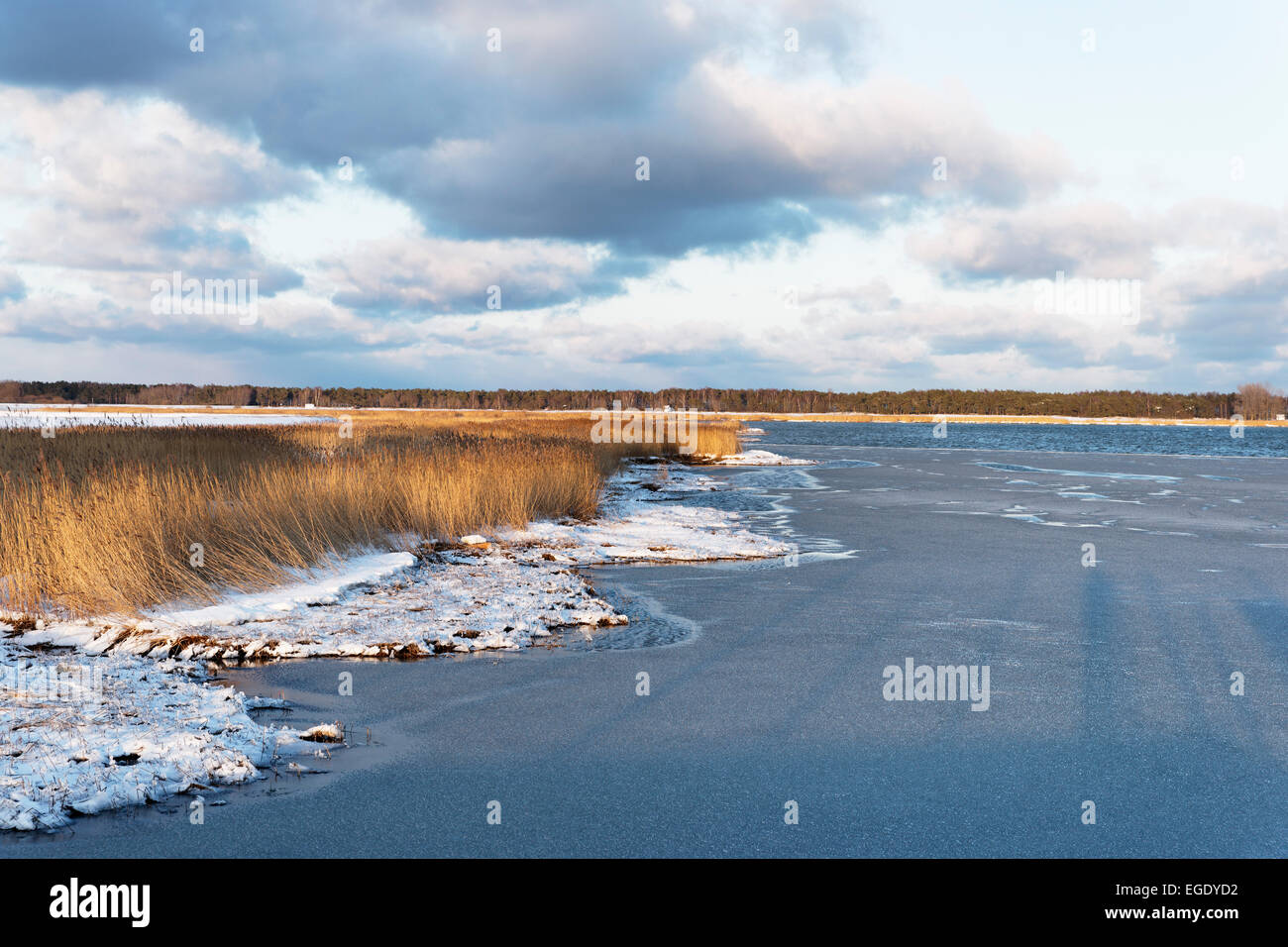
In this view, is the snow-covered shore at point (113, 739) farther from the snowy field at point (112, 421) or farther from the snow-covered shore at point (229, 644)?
the snowy field at point (112, 421)

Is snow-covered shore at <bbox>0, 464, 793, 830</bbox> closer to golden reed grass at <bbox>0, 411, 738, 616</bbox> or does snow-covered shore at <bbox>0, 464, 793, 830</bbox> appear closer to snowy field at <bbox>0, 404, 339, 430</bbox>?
golden reed grass at <bbox>0, 411, 738, 616</bbox>

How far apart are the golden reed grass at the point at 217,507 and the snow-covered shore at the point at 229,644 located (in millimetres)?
394

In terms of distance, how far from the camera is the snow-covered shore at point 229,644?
15.9ft

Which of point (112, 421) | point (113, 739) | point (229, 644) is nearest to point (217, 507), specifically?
point (229, 644)

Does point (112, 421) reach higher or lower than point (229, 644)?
higher

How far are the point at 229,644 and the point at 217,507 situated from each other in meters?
4.09

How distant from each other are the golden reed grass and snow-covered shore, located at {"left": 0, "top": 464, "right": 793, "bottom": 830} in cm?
39

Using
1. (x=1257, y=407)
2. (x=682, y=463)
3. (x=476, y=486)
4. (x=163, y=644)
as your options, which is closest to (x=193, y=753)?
(x=163, y=644)

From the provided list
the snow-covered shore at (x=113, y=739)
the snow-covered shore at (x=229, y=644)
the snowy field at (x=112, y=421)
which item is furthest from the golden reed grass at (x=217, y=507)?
the snowy field at (x=112, y=421)

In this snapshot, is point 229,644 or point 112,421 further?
point 112,421

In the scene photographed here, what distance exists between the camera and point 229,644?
7.73 metres

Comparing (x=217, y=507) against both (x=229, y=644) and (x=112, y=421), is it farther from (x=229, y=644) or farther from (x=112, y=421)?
(x=112, y=421)
